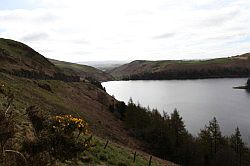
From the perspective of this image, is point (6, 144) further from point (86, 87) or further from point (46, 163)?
point (86, 87)

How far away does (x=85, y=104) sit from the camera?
100688mm

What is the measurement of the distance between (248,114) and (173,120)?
51.7 m

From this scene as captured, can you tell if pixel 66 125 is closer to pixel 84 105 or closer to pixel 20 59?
pixel 84 105

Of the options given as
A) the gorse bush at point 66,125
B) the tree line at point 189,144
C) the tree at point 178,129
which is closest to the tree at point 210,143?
the tree line at point 189,144

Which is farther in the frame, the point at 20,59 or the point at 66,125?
the point at 20,59

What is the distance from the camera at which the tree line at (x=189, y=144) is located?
2505 inches

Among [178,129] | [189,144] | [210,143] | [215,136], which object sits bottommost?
[189,144]

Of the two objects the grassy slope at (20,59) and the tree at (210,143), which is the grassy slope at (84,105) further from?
the grassy slope at (20,59)

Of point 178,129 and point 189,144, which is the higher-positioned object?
point 178,129

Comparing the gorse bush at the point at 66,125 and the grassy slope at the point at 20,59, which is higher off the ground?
the grassy slope at the point at 20,59

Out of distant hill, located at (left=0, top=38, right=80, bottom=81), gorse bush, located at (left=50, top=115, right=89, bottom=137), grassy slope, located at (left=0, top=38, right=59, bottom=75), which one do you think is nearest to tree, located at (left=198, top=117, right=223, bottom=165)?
gorse bush, located at (left=50, top=115, right=89, bottom=137)

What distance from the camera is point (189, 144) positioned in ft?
228

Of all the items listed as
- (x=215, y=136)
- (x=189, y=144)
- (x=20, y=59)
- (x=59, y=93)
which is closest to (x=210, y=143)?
(x=215, y=136)

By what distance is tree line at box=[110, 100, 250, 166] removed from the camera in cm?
6362
